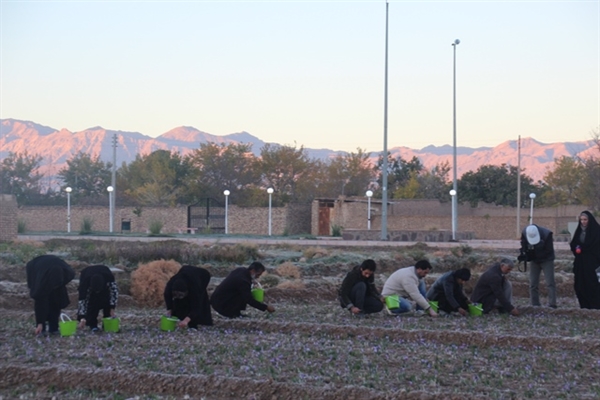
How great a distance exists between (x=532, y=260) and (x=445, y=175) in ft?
291

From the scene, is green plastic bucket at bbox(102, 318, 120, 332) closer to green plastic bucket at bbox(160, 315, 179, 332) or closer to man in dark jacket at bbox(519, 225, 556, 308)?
green plastic bucket at bbox(160, 315, 179, 332)

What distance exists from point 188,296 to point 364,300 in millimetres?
2798

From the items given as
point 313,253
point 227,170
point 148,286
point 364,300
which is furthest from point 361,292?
point 227,170

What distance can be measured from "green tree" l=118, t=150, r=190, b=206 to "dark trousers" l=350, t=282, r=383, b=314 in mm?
56287

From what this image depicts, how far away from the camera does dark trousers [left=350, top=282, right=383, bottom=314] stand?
1300 cm

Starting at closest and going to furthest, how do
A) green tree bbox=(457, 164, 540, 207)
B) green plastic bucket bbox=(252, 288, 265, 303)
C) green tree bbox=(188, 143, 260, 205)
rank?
green plastic bucket bbox=(252, 288, 265, 303), green tree bbox=(457, 164, 540, 207), green tree bbox=(188, 143, 260, 205)

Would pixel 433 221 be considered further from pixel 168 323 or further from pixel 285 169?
pixel 168 323

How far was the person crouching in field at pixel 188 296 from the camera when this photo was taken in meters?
11.4

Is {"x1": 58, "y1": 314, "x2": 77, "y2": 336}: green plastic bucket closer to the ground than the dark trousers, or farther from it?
closer to the ground

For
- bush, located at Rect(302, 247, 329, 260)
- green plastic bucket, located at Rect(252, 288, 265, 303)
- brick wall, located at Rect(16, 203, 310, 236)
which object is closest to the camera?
green plastic bucket, located at Rect(252, 288, 265, 303)

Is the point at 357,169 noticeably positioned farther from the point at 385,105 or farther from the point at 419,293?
the point at 419,293

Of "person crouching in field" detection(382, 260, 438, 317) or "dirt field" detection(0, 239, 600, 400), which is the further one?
"person crouching in field" detection(382, 260, 438, 317)

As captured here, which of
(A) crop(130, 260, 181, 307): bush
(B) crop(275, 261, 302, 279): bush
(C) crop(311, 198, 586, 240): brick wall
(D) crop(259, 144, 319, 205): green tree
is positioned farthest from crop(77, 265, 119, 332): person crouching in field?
(D) crop(259, 144, 319, 205): green tree

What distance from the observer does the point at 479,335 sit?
10750 millimetres
